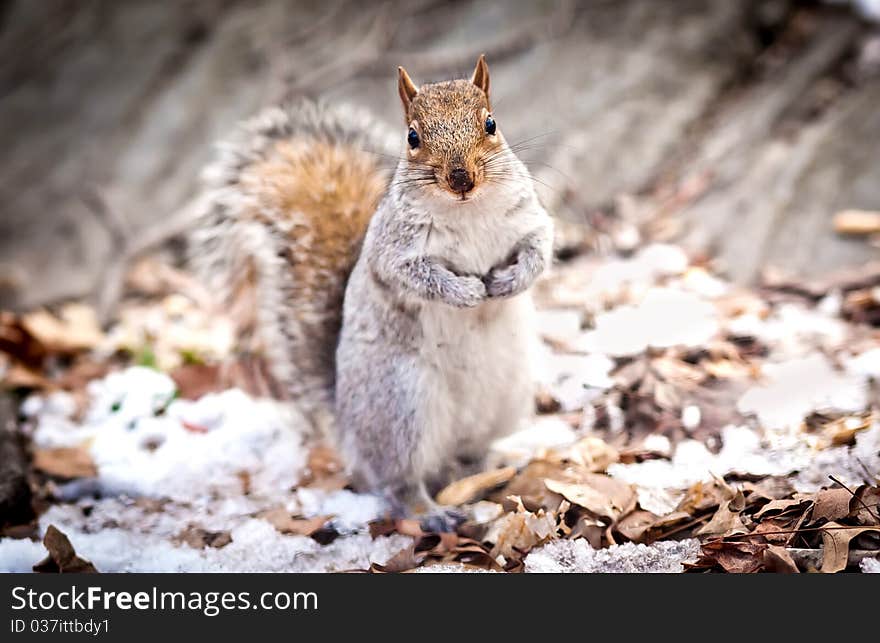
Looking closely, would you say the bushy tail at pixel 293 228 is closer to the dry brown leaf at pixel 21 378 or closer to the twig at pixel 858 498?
the dry brown leaf at pixel 21 378

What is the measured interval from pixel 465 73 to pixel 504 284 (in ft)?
5.98

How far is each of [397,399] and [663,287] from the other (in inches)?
40.8

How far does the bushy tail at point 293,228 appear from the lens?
217 cm

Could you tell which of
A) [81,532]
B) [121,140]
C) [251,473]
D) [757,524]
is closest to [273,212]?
[251,473]

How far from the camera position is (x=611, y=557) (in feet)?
5.22

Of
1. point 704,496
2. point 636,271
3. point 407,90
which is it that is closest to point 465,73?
point 636,271

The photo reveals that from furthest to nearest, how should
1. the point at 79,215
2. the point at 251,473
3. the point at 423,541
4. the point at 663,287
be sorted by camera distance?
the point at 79,215 < the point at 663,287 < the point at 251,473 < the point at 423,541

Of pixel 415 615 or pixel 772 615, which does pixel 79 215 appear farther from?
pixel 772 615

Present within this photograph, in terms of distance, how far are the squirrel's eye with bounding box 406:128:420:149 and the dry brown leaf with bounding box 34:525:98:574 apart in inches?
37.7

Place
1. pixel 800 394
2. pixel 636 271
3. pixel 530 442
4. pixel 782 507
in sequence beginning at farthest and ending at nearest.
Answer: pixel 636 271
pixel 530 442
pixel 800 394
pixel 782 507

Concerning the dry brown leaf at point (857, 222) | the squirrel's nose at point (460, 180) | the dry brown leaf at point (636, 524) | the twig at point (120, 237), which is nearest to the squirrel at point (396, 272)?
the squirrel's nose at point (460, 180)

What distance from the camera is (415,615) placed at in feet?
4.59

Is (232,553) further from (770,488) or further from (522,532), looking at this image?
(770,488)

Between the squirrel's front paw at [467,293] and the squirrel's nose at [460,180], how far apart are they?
206 mm
